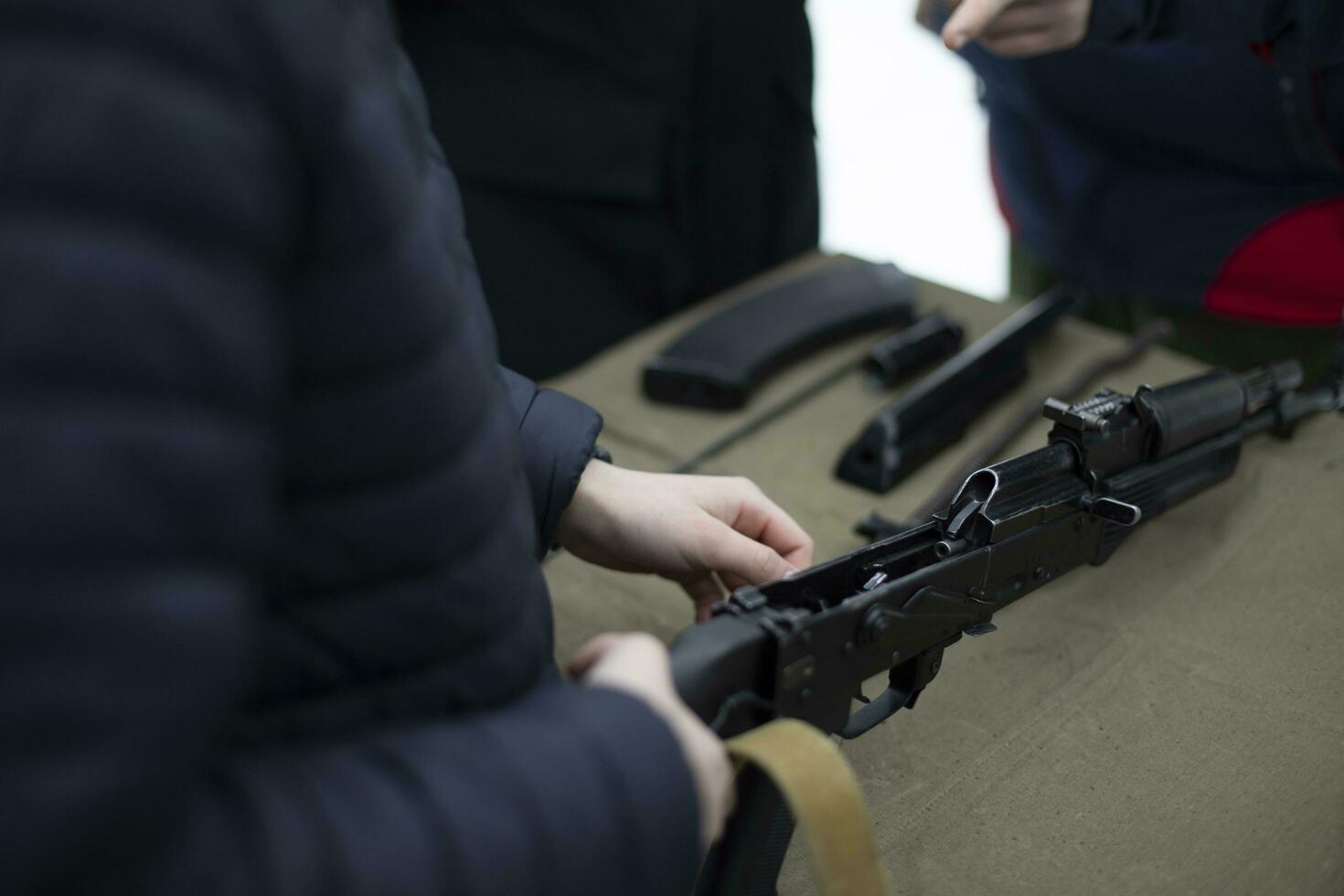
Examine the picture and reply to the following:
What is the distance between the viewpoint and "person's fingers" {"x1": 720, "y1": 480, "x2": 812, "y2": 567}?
35.2 inches

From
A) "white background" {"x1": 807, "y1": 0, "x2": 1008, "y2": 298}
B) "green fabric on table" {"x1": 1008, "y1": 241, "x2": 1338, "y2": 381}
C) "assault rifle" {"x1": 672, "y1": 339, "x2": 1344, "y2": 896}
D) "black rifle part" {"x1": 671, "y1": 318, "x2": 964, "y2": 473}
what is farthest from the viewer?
"white background" {"x1": 807, "y1": 0, "x2": 1008, "y2": 298}

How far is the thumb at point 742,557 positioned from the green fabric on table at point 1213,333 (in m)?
0.90

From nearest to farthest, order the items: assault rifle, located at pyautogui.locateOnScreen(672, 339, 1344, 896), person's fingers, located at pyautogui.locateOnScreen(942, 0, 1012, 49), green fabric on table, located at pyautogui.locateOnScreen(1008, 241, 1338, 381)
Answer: assault rifle, located at pyautogui.locateOnScreen(672, 339, 1344, 896) < person's fingers, located at pyautogui.locateOnScreen(942, 0, 1012, 49) < green fabric on table, located at pyautogui.locateOnScreen(1008, 241, 1338, 381)

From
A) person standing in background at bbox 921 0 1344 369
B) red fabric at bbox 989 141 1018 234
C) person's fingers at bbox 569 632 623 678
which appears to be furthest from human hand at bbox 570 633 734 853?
red fabric at bbox 989 141 1018 234

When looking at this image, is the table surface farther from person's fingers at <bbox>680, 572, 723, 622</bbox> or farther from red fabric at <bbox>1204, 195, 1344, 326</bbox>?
red fabric at <bbox>1204, 195, 1344, 326</bbox>

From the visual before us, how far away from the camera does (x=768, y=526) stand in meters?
0.91

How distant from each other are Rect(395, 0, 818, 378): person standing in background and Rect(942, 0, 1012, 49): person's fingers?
1.74 feet

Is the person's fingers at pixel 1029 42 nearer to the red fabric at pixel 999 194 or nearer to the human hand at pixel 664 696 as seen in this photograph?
the red fabric at pixel 999 194

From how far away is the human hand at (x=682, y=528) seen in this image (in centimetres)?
86

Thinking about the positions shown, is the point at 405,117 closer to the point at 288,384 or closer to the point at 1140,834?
the point at 288,384

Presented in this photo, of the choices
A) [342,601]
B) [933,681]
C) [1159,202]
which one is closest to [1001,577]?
[933,681]

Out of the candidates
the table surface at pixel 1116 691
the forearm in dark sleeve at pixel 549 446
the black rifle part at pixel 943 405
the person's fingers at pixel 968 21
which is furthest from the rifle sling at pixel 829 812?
the person's fingers at pixel 968 21

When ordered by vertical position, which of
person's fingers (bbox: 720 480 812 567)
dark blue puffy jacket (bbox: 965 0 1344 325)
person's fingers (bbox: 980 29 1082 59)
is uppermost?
person's fingers (bbox: 980 29 1082 59)

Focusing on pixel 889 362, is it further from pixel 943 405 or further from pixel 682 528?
pixel 682 528
